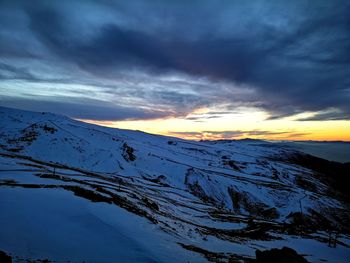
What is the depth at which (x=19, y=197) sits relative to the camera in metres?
24.0

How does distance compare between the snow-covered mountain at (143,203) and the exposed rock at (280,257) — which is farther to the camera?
the snow-covered mountain at (143,203)

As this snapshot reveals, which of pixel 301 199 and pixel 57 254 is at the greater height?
pixel 57 254

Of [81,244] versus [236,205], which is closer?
[81,244]

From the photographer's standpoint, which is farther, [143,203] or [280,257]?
[143,203]

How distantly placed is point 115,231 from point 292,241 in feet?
96.0

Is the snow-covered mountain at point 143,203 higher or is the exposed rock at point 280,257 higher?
the exposed rock at point 280,257

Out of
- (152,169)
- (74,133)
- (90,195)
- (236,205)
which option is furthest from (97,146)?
(90,195)

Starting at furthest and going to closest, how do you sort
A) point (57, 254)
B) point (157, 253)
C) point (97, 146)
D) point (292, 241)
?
point (97, 146) < point (292, 241) < point (157, 253) < point (57, 254)

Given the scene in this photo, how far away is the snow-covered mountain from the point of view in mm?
17281

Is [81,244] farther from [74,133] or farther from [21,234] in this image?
[74,133]

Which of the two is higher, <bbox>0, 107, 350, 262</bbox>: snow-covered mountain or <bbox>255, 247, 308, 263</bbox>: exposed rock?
<bbox>255, 247, 308, 263</bbox>: exposed rock

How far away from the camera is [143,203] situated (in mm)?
37344

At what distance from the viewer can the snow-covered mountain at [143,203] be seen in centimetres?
1728

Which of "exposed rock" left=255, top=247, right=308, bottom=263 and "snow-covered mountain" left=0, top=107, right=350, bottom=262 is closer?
"exposed rock" left=255, top=247, right=308, bottom=263
